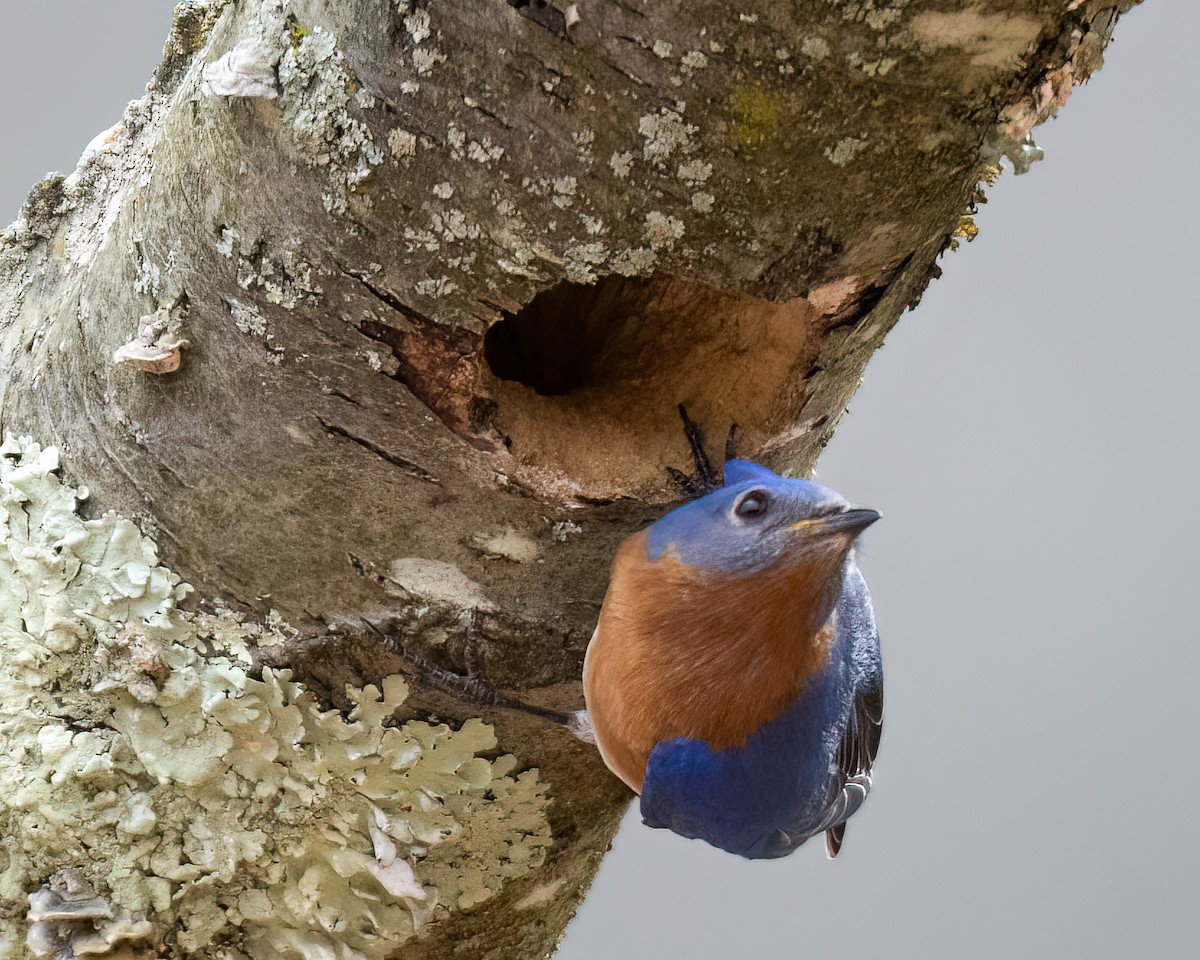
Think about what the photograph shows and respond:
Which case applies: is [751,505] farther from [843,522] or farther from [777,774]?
[777,774]

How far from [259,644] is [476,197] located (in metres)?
0.55

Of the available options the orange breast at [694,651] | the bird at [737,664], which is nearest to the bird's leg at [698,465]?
the bird at [737,664]

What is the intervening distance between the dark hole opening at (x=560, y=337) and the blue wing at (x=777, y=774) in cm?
43

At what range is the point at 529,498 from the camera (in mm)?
1156

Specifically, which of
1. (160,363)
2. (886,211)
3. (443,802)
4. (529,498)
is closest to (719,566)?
(529,498)

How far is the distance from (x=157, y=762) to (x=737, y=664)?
627mm

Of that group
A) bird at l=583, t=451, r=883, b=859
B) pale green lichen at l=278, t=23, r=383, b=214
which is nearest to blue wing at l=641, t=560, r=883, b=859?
bird at l=583, t=451, r=883, b=859

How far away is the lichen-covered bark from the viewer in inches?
33.5

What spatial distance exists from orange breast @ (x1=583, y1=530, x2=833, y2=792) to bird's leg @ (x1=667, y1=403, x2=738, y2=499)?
0.40 feet

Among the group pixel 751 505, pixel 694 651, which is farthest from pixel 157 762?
pixel 751 505

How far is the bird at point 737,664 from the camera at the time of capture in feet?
3.35

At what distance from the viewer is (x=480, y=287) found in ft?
3.25

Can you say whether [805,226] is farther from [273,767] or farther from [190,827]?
[190,827]

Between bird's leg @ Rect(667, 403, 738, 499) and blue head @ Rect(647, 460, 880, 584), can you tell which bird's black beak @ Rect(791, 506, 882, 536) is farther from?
bird's leg @ Rect(667, 403, 738, 499)
